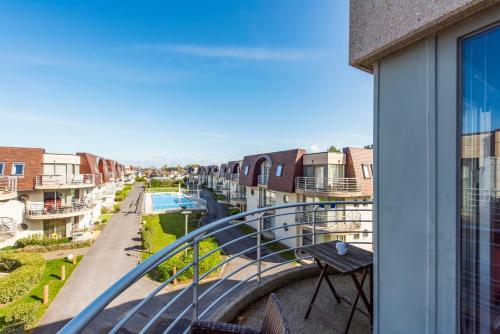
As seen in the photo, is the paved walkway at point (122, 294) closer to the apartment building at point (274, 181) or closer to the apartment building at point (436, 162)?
the apartment building at point (274, 181)

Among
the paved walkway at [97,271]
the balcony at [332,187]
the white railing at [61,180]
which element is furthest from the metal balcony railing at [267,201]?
the white railing at [61,180]

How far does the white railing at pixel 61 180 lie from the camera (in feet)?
51.6

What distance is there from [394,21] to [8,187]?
20.0m

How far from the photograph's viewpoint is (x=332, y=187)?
1320 cm

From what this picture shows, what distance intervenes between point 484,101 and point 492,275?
99 cm

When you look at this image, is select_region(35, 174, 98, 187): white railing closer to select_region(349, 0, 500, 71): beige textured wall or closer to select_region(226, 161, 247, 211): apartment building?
select_region(226, 161, 247, 211): apartment building

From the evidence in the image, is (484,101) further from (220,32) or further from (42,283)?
(42,283)

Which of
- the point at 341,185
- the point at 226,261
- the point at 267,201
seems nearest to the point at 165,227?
the point at 267,201

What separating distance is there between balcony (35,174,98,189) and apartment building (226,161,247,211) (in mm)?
12720

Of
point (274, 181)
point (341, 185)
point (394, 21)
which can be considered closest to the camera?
point (394, 21)

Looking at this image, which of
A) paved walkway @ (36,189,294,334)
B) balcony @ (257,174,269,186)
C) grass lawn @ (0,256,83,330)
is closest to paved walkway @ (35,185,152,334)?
paved walkway @ (36,189,294,334)

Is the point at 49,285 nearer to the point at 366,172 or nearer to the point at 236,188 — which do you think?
Result: the point at 366,172

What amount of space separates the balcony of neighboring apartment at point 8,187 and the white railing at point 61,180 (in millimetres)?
1204

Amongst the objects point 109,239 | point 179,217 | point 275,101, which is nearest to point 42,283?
point 109,239
